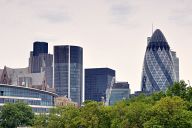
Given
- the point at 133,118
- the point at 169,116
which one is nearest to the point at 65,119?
the point at 133,118

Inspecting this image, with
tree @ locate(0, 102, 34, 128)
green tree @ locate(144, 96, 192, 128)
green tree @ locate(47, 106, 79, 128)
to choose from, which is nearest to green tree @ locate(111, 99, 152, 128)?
green tree @ locate(144, 96, 192, 128)

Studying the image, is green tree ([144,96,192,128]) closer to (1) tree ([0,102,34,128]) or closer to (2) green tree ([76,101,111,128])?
(2) green tree ([76,101,111,128])

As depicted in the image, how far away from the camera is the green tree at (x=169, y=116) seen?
380 feet

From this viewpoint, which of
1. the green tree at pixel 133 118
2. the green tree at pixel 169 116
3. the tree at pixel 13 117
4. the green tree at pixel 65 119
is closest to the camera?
the green tree at pixel 169 116

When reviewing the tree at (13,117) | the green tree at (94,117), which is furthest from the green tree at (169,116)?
the tree at (13,117)

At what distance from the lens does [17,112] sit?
645ft

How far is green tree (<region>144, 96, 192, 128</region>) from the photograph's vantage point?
11581 centimetres

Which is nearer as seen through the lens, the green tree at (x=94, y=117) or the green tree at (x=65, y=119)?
the green tree at (x=94, y=117)

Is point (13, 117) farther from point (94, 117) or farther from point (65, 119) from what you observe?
point (94, 117)

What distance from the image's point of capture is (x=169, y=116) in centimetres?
11719

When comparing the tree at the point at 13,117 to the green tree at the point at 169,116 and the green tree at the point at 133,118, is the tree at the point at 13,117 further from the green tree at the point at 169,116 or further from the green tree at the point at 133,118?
the green tree at the point at 169,116

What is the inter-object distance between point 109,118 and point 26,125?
208ft

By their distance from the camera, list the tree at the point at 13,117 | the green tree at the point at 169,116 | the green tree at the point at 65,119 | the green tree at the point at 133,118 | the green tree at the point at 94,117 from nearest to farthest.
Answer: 1. the green tree at the point at 169,116
2. the green tree at the point at 133,118
3. the green tree at the point at 94,117
4. the green tree at the point at 65,119
5. the tree at the point at 13,117

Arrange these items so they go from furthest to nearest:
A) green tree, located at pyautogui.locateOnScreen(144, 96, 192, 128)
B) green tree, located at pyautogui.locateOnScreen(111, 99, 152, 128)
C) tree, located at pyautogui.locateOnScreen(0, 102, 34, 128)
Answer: tree, located at pyautogui.locateOnScreen(0, 102, 34, 128) < green tree, located at pyautogui.locateOnScreen(111, 99, 152, 128) < green tree, located at pyautogui.locateOnScreen(144, 96, 192, 128)
